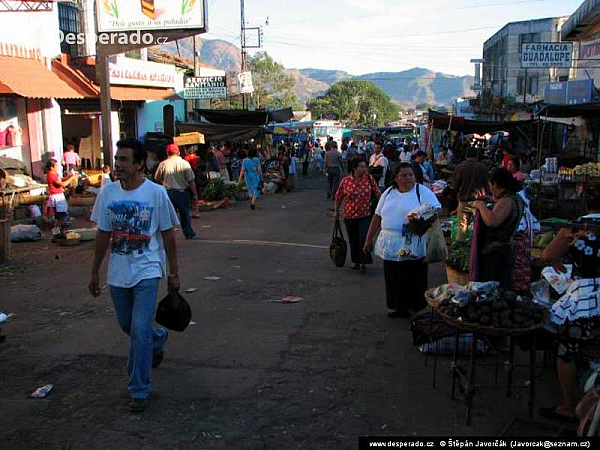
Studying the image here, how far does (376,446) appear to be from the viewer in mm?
3547

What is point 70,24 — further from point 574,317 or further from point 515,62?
point 515,62

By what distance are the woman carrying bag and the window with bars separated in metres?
12.6

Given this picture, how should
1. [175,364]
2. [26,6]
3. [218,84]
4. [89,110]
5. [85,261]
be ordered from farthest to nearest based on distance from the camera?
[218,84] < [89,110] < [26,6] < [85,261] < [175,364]

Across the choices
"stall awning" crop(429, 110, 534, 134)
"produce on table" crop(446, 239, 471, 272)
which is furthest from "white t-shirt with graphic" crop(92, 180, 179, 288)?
"stall awning" crop(429, 110, 534, 134)

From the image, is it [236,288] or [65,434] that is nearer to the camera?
[65,434]

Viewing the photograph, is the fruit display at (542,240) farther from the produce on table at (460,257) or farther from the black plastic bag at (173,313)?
the black plastic bag at (173,313)

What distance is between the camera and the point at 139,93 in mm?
20594

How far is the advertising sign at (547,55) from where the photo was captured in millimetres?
17594

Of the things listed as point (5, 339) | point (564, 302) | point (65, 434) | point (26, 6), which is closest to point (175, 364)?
point (65, 434)

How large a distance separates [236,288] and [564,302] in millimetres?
4714

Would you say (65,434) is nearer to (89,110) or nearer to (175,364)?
(175,364)

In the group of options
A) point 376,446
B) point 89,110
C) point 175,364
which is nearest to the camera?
point 376,446

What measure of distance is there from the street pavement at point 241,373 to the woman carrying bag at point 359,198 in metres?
0.59

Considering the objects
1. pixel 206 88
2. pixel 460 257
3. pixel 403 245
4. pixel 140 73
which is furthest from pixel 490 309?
pixel 206 88
